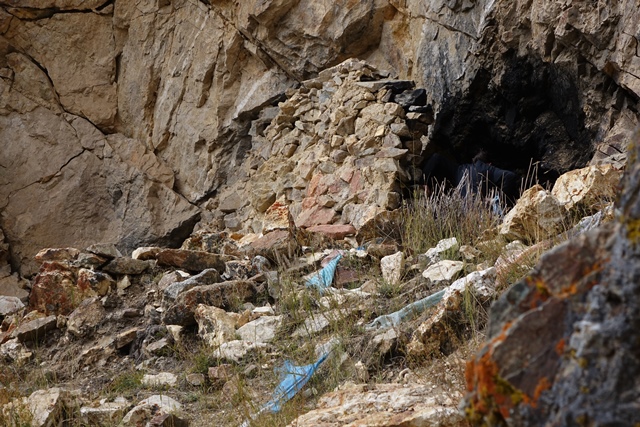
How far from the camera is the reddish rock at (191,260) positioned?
193 inches

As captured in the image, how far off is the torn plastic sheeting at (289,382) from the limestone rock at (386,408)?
1.05ft

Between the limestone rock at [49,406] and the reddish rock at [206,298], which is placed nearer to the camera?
the limestone rock at [49,406]

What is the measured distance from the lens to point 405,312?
10.5ft

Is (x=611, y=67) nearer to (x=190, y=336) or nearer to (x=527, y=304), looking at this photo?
(x=190, y=336)

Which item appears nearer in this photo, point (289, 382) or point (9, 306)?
point (289, 382)

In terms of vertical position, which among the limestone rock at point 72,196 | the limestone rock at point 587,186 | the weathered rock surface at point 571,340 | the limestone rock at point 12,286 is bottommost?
the limestone rock at point 12,286

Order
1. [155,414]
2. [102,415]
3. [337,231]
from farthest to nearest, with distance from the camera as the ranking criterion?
[337,231] < [102,415] < [155,414]

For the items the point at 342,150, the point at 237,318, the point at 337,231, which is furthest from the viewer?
the point at 342,150

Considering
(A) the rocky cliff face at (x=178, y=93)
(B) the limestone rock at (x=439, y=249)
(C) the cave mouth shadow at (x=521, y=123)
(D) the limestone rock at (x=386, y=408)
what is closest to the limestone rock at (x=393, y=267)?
(B) the limestone rock at (x=439, y=249)

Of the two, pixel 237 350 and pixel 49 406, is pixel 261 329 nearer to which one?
pixel 237 350

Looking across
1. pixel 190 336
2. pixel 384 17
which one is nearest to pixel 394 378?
pixel 190 336

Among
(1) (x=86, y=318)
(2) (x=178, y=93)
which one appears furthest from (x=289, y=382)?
(2) (x=178, y=93)

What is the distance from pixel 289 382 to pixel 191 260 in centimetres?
226

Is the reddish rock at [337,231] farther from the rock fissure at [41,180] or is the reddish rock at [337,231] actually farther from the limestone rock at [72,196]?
the rock fissure at [41,180]
